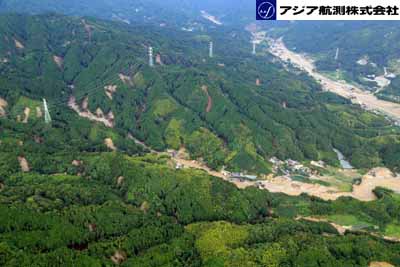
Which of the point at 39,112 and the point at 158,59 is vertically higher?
the point at 158,59

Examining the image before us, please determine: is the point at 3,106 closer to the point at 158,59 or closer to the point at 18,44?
the point at 18,44

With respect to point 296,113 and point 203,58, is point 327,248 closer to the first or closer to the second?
point 296,113

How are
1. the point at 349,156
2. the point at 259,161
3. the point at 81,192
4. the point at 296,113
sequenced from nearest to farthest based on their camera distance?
the point at 81,192 < the point at 259,161 < the point at 349,156 < the point at 296,113

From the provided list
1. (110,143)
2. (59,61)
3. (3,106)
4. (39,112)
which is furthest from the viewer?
(59,61)

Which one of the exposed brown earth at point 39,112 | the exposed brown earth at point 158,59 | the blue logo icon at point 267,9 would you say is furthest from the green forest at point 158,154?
the blue logo icon at point 267,9

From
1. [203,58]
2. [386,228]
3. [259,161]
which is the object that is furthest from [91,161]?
[203,58]

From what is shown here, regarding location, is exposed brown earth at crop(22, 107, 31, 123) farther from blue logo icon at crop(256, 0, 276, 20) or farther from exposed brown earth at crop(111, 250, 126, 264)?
blue logo icon at crop(256, 0, 276, 20)

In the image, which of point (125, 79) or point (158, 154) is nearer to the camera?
point (158, 154)

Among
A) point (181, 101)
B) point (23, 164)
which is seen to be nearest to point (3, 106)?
point (23, 164)

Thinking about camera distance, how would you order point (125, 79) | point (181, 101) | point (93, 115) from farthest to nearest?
point (125, 79) < point (181, 101) < point (93, 115)
